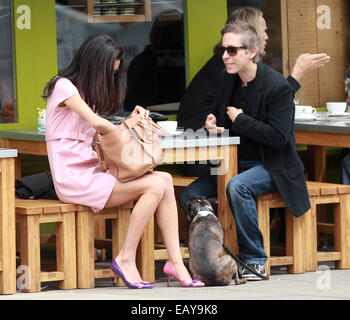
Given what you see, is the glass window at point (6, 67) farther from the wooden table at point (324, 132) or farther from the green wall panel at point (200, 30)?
the wooden table at point (324, 132)

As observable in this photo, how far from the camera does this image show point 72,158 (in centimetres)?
667

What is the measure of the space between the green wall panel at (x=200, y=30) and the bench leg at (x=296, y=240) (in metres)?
2.04

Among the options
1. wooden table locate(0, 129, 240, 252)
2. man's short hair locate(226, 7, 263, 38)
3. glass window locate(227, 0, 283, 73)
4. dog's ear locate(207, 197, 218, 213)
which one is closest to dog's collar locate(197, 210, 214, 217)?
wooden table locate(0, 129, 240, 252)

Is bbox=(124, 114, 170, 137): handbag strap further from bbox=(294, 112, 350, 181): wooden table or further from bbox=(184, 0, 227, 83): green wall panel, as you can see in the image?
bbox=(184, 0, 227, 83): green wall panel

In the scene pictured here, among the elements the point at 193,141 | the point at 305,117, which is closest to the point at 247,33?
the point at 193,141

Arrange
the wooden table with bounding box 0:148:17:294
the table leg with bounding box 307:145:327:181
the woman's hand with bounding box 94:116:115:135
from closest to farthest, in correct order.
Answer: the wooden table with bounding box 0:148:17:294 → the woman's hand with bounding box 94:116:115:135 → the table leg with bounding box 307:145:327:181

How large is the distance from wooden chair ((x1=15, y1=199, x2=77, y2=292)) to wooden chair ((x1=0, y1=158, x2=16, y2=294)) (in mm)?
190

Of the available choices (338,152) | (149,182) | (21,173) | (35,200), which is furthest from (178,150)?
(338,152)

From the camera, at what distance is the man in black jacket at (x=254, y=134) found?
6875 millimetres

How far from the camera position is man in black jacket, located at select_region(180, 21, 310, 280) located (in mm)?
6875

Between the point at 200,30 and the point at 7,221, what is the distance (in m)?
3.19

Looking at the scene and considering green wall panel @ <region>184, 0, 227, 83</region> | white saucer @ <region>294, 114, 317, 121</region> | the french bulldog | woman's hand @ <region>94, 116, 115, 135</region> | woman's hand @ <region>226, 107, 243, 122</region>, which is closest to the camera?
woman's hand @ <region>94, 116, 115, 135</region>

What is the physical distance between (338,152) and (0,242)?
13.7 ft

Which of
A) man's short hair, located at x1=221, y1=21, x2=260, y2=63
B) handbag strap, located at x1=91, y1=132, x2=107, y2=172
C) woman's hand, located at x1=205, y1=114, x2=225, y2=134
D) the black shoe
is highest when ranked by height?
man's short hair, located at x1=221, y1=21, x2=260, y2=63
